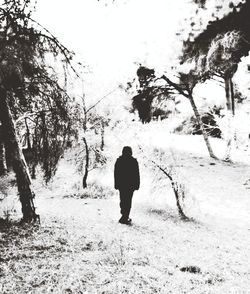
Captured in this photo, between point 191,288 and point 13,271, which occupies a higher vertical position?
point 13,271

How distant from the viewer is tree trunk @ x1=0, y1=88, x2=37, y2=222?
23.8ft

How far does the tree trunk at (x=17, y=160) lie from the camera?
23.8 feet

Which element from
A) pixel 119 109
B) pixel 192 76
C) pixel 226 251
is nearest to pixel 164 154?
pixel 226 251

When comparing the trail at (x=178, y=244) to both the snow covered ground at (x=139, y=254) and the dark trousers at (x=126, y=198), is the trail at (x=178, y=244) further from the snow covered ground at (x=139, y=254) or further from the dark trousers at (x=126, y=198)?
the dark trousers at (x=126, y=198)

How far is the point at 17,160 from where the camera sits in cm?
744

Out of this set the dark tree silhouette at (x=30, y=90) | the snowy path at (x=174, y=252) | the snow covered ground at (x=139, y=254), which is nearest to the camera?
the snow covered ground at (x=139, y=254)

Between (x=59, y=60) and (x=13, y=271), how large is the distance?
11.2 ft

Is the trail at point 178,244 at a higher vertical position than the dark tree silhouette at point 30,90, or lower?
lower

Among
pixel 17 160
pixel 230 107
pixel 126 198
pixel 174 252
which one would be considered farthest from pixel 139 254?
pixel 230 107

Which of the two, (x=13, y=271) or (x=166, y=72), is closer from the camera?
(x=13, y=271)

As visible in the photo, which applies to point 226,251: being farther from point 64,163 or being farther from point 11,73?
point 64,163

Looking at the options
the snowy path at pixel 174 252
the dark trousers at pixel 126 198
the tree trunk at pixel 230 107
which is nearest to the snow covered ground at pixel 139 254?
the snowy path at pixel 174 252

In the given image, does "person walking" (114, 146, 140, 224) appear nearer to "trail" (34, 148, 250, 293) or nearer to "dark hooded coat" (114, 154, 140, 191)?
"dark hooded coat" (114, 154, 140, 191)

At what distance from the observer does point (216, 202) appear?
15523 mm
